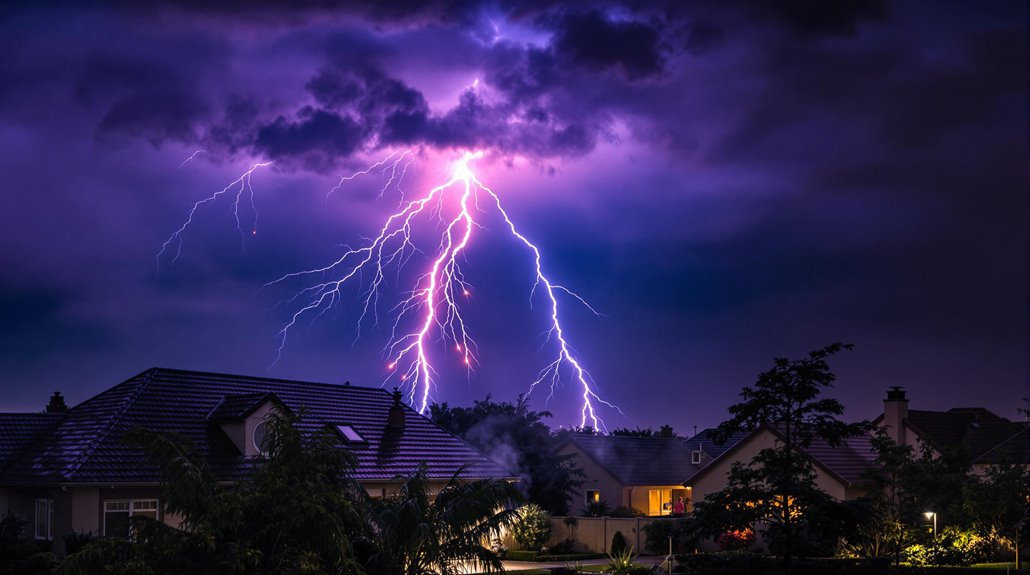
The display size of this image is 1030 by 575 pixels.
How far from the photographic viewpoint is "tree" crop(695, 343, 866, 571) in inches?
1068

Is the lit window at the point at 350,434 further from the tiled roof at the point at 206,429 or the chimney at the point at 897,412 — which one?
the chimney at the point at 897,412

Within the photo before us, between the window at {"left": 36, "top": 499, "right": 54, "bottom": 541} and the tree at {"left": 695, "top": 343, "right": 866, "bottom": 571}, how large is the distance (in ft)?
58.8

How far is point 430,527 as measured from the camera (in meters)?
21.2

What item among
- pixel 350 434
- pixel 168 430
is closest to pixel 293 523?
pixel 168 430

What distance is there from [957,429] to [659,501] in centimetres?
1680

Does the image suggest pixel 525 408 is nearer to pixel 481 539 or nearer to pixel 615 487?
pixel 615 487

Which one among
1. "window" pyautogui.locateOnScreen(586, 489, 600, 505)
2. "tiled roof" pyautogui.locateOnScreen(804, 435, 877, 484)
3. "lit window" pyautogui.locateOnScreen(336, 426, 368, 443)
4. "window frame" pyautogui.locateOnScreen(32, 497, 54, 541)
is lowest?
"window" pyautogui.locateOnScreen(586, 489, 600, 505)

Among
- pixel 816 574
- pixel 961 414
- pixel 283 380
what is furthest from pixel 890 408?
pixel 283 380

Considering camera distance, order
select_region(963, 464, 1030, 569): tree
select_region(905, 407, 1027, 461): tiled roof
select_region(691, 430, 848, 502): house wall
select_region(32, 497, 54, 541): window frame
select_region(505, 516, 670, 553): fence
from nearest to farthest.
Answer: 1. select_region(32, 497, 54, 541): window frame
2. select_region(963, 464, 1030, 569): tree
3. select_region(505, 516, 670, 553): fence
4. select_region(691, 430, 848, 502): house wall
5. select_region(905, 407, 1027, 461): tiled roof

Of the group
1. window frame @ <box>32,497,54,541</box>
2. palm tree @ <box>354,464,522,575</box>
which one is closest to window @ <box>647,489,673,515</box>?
window frame @ <box>32,497,54,541</box>

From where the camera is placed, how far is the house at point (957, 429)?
48.1 meters

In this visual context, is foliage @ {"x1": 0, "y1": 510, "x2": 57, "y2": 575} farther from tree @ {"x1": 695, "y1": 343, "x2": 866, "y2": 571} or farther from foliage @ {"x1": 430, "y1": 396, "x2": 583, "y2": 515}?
foliage @ {"x1": 430, "y1": 396, "x2": 583, "y2": 515}

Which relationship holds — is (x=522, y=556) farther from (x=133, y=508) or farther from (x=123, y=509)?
(x=123, y=509)

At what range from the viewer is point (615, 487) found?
59.5 metres
